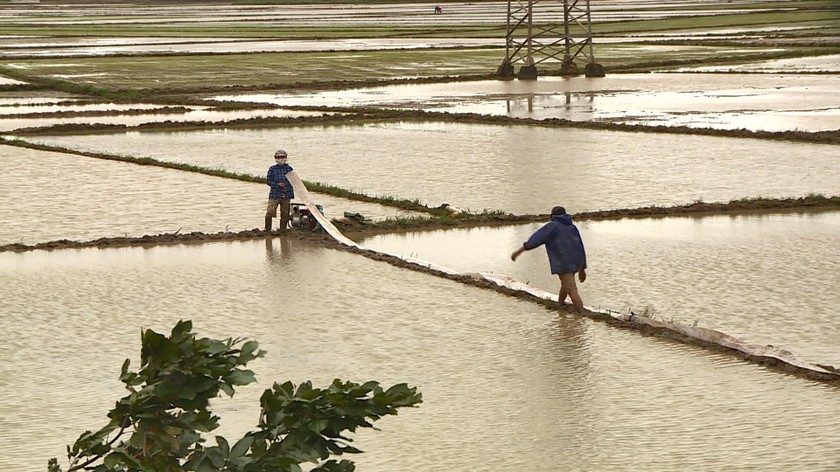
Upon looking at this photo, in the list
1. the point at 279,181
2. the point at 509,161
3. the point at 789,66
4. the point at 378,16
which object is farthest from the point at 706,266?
the point at 378,16

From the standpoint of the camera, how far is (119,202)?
17.1 meters

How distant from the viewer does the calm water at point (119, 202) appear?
15.3 m

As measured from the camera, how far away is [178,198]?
17328mm

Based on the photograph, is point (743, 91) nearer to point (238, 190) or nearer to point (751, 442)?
point (238, 190)

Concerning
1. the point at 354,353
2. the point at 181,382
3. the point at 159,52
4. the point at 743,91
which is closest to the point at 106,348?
the point at 354,353

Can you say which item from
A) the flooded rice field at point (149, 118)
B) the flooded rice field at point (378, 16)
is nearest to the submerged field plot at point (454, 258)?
the flooded rice field at point (149, 118)

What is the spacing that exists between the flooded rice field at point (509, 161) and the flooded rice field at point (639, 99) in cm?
236

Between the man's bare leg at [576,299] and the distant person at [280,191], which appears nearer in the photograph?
the man's bare leg at [576,299]

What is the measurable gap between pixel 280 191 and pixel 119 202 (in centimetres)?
323

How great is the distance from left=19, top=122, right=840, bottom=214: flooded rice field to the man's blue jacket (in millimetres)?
4865

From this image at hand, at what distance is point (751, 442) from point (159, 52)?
41.5 meters

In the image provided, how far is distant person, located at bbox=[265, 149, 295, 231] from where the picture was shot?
1462cm

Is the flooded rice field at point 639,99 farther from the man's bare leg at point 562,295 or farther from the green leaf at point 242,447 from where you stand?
the green leaf at point 242,447

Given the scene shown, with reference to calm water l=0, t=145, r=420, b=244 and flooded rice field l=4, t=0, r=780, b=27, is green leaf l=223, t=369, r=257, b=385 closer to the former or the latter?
calm water l=0, t=145, r=420, b=244
